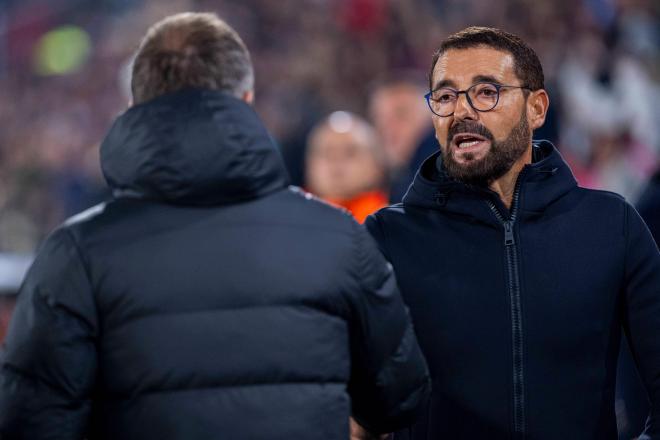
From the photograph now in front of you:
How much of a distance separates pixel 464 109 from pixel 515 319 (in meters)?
0.59

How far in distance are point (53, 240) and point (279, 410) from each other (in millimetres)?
579

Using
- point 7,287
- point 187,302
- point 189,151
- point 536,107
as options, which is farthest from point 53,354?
point 7,287

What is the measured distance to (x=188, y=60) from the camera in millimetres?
2420

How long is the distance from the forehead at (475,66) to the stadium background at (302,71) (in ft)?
5.93

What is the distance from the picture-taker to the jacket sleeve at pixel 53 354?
229cm

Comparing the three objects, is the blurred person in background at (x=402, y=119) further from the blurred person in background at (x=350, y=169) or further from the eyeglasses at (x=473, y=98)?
the eyeglasses at (x=473, y=98)

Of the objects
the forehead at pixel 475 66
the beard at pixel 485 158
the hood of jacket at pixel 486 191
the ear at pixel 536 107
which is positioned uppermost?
the forehead at pixel 475 66

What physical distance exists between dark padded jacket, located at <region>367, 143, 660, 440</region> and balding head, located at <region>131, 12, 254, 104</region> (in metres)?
0.82

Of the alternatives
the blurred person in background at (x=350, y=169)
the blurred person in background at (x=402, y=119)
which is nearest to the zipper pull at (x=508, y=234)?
the blurred person in background at (x=350, y=169)

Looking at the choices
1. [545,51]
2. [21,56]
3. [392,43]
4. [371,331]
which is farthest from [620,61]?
[21,56]

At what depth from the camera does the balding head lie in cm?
242

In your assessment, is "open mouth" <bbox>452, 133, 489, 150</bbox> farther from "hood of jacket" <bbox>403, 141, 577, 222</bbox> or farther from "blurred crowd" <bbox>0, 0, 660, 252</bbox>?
"blurred crowd" <bbox>0, 0, 660, 252</bbox>

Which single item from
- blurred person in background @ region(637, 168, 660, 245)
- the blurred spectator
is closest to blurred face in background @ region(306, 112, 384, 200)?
the blurred spectator

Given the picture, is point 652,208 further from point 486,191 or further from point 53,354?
point 53,354
